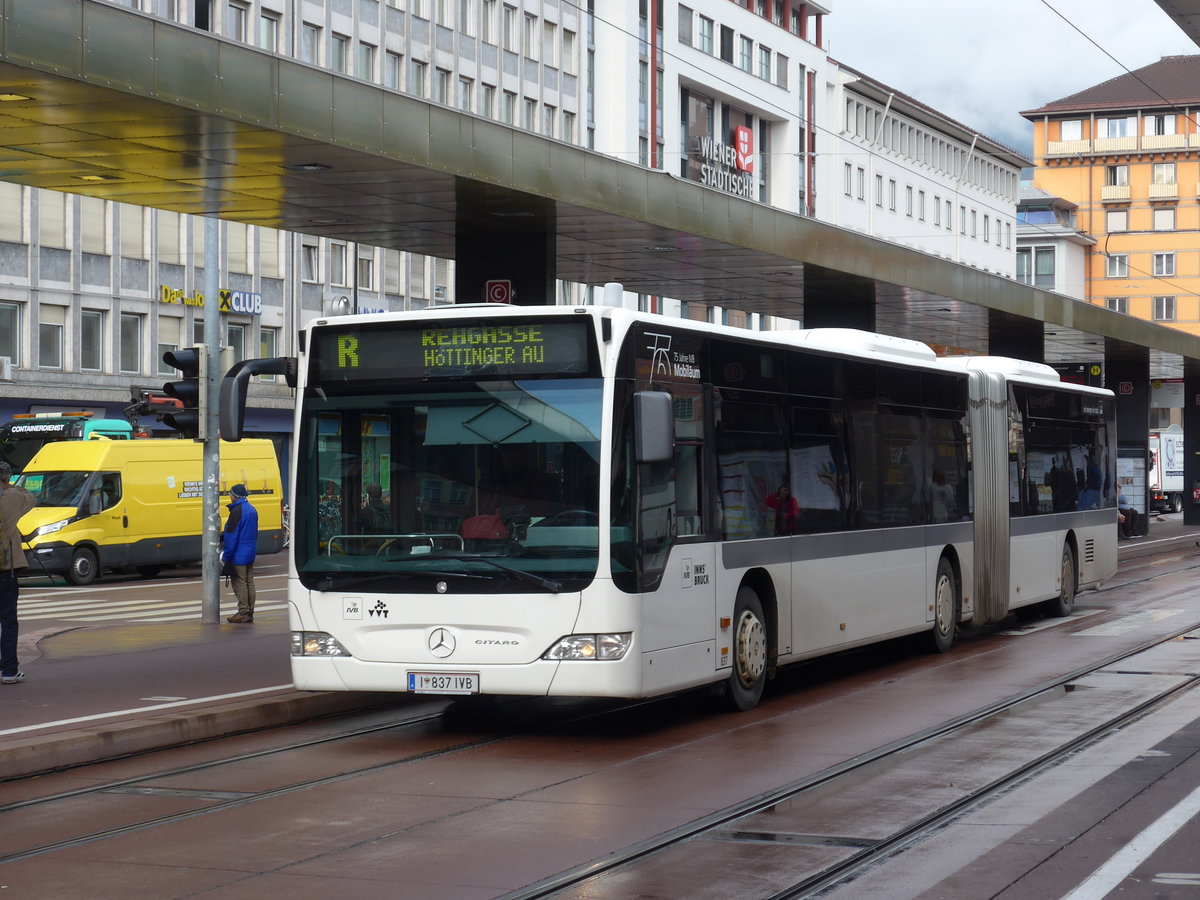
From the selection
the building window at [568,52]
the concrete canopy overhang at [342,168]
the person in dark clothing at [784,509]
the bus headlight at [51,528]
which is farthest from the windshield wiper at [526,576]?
the building window at [568,52]

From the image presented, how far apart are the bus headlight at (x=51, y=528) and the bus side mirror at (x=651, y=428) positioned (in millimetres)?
24560

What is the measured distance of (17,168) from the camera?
58.7 ft

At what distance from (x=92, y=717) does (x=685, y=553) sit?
4.12m

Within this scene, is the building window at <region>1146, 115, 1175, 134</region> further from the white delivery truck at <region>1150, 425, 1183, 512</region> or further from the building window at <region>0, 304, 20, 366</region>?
the building window at <region>0, 304, 20, 366</region>

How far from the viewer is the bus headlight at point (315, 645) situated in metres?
12.1

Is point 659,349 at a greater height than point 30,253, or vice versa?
point 30,253

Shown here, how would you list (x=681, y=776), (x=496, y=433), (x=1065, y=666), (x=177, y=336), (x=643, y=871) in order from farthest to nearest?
(x=177, y=336)
(x=1065, y=666)
(x=496, y=433)
(x=681, y=776)
(x=643, y=871)

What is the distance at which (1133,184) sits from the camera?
422 feet

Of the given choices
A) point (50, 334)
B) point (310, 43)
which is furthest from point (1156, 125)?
point (50, 334)

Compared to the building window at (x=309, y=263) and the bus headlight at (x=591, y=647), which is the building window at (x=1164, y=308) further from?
the bus headlight at (x=591, y=647)

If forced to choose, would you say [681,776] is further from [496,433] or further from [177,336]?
[177,336]

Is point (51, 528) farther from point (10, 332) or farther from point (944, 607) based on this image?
point (944, 607)

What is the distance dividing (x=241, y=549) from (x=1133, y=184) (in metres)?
116

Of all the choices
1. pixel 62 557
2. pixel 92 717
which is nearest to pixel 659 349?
pixel 92 717
